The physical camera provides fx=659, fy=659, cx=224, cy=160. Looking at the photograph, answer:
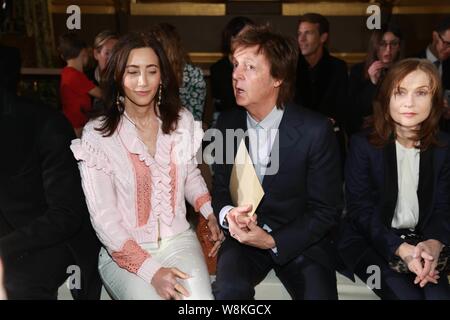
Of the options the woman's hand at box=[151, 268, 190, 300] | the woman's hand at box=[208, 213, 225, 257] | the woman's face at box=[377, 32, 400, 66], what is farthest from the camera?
the woman's face at box=[377, 32, 400, 66]

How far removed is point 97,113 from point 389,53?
8.81 ft

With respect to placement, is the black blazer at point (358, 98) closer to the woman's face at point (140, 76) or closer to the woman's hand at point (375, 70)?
the woman's hand at point (375, 70)

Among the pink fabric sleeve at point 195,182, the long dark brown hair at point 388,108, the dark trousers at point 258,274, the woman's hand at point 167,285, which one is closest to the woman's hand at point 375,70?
the long dark brown hair at point 388,108

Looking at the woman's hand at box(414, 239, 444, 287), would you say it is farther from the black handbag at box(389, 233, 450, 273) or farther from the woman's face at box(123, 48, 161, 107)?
the woman's face at box(123, 48, 161, 107)

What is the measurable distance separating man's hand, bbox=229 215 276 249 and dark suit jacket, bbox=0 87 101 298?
2.21 ft

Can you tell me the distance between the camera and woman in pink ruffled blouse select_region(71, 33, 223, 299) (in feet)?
8.80

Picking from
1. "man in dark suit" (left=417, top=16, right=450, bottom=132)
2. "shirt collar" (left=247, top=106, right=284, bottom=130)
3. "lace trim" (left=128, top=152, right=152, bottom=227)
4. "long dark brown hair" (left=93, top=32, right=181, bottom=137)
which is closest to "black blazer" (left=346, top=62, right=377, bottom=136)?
"man in dark suit" (left=417, top=16, right=450, bottom=132)

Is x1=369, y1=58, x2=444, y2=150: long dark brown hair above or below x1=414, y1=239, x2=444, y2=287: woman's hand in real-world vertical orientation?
above

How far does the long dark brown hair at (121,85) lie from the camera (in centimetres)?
286

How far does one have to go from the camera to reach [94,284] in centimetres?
286

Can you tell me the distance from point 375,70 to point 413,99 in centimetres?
187

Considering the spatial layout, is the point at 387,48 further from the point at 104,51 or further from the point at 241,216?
the point at 241,216

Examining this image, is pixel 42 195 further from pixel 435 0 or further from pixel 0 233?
pixel 435 0

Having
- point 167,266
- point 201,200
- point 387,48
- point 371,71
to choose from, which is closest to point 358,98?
point 371,71
